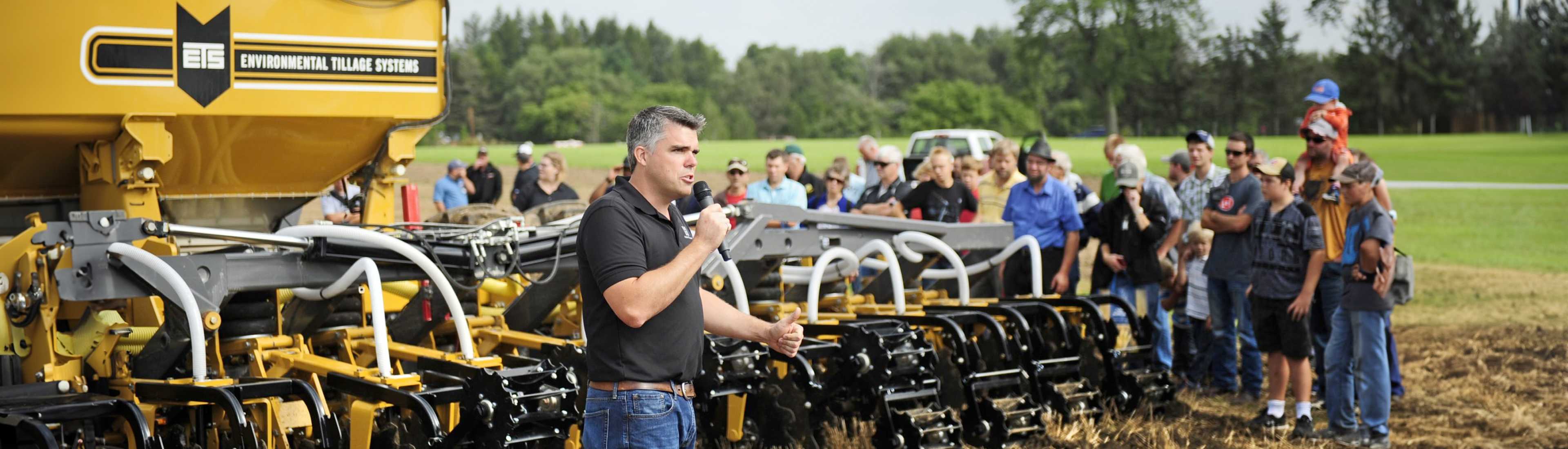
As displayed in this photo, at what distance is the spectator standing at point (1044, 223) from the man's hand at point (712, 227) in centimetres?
600

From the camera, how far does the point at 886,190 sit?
11.3 m

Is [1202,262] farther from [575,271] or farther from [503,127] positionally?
[503,127]

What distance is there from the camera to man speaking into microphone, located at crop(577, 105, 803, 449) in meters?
3.65

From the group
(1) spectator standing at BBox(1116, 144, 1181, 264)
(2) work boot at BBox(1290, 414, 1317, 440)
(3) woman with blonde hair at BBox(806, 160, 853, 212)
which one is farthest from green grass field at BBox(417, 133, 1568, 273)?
(2) work boot at BBox(1290, 414, 1317, 440)

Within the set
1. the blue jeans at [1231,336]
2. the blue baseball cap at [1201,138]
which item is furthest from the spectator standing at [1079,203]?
the blue jeans at [1231,336]

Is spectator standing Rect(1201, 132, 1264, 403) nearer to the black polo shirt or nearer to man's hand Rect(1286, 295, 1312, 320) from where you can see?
man's hand Rect(1286, 295, 1312, 320)

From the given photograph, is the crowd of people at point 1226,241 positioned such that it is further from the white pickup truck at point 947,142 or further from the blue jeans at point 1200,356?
the white pickup truck at point 947,142

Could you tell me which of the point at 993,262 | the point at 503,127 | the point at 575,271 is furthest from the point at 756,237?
the point at 503,127

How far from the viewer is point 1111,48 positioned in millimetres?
70438

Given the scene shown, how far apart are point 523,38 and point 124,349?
415 feet

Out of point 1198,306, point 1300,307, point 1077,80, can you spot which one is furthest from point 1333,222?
point 1077,80

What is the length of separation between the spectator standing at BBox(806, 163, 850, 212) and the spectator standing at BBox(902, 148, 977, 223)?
1.12 m

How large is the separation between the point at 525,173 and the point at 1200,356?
27.2 feet

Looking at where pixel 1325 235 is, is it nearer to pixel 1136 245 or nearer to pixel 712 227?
pixel 1136 245
